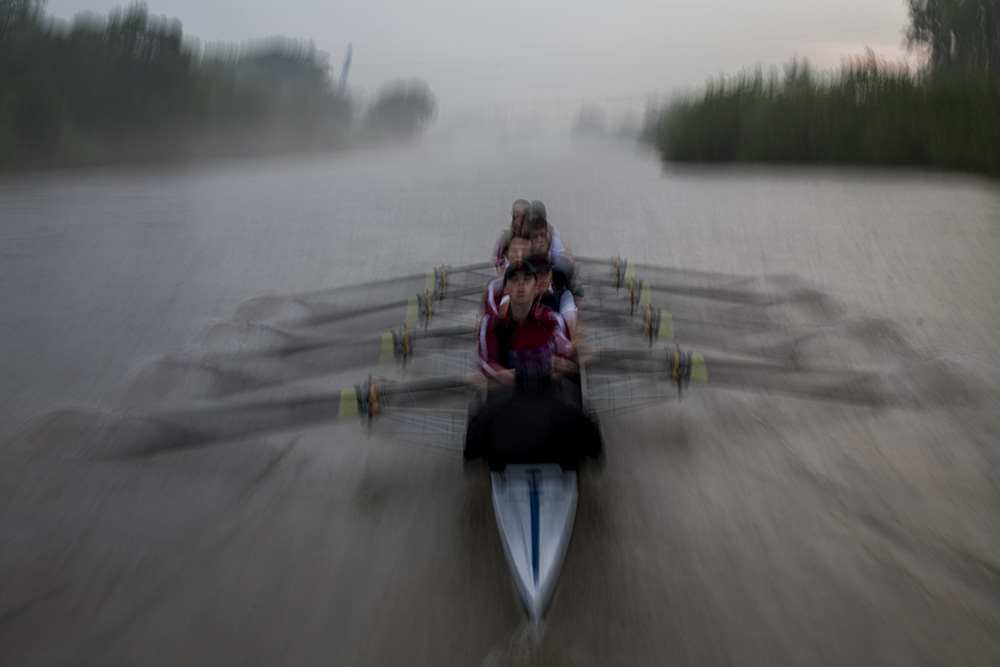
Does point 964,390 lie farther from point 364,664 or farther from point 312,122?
point 312,122

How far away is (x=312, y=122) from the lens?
79.3 m

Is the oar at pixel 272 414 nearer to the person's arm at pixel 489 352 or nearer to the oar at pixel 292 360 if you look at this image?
the person's arm at pixel 489 352

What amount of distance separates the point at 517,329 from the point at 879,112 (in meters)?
27.1

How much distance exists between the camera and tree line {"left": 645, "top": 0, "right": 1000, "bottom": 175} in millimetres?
25125

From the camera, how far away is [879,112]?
28156mm

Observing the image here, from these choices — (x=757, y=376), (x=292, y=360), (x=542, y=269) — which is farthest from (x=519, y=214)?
(x=757, y=376)

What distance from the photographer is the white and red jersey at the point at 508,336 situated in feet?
17.7

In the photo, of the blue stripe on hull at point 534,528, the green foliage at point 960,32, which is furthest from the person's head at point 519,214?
the green foliage at point 960,32

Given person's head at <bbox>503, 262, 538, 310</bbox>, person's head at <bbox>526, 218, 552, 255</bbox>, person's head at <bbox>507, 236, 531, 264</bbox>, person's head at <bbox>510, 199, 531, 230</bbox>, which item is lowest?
person's head at <bbox>503, 262, 538, 310</bbox>

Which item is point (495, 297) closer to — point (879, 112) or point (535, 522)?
point (535, 522)

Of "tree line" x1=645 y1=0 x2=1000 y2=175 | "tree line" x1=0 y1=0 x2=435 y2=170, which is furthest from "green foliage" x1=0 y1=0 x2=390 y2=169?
"tree line" x1=645 y1=0 x2=1000 y2=175

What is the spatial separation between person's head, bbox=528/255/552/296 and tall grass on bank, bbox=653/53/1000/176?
2136 cm

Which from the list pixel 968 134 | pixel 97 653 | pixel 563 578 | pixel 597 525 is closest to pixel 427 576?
pixel 563 578

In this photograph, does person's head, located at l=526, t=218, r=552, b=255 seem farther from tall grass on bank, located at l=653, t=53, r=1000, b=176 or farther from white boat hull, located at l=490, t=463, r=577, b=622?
tall grass on bank, located at l=653, t=53, r=1000, b=176
